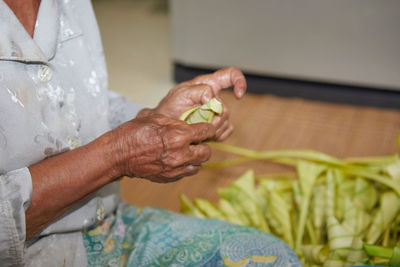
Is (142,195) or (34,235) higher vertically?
(34,235)

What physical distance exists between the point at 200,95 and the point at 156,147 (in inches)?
9.4

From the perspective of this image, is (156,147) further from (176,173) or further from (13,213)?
(13,213)

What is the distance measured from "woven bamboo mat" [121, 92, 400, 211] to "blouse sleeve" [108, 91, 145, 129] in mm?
583

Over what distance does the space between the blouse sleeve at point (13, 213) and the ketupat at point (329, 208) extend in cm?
74

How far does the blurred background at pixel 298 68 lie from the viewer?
187 cm

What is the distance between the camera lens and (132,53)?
2984 mm

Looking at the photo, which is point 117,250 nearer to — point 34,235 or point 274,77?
point 34,235

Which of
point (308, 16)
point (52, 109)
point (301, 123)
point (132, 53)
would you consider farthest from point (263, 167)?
point (132, 53)

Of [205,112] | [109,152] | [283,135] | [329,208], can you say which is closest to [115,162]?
[109,152]

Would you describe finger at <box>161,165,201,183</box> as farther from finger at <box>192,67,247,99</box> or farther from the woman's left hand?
finger at <box>192,67,247,99</box>

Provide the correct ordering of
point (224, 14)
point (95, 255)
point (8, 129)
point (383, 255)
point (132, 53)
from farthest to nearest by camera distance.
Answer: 1. point (132, 53)
2. point (224, 14)
3. point (383, 255)
4. point (95, 255)
5. point (8, 129)

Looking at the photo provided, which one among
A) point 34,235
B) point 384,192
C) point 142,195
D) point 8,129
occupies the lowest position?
point 142,195

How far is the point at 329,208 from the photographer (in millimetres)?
1192

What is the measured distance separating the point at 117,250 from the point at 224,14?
1622 millimetres
